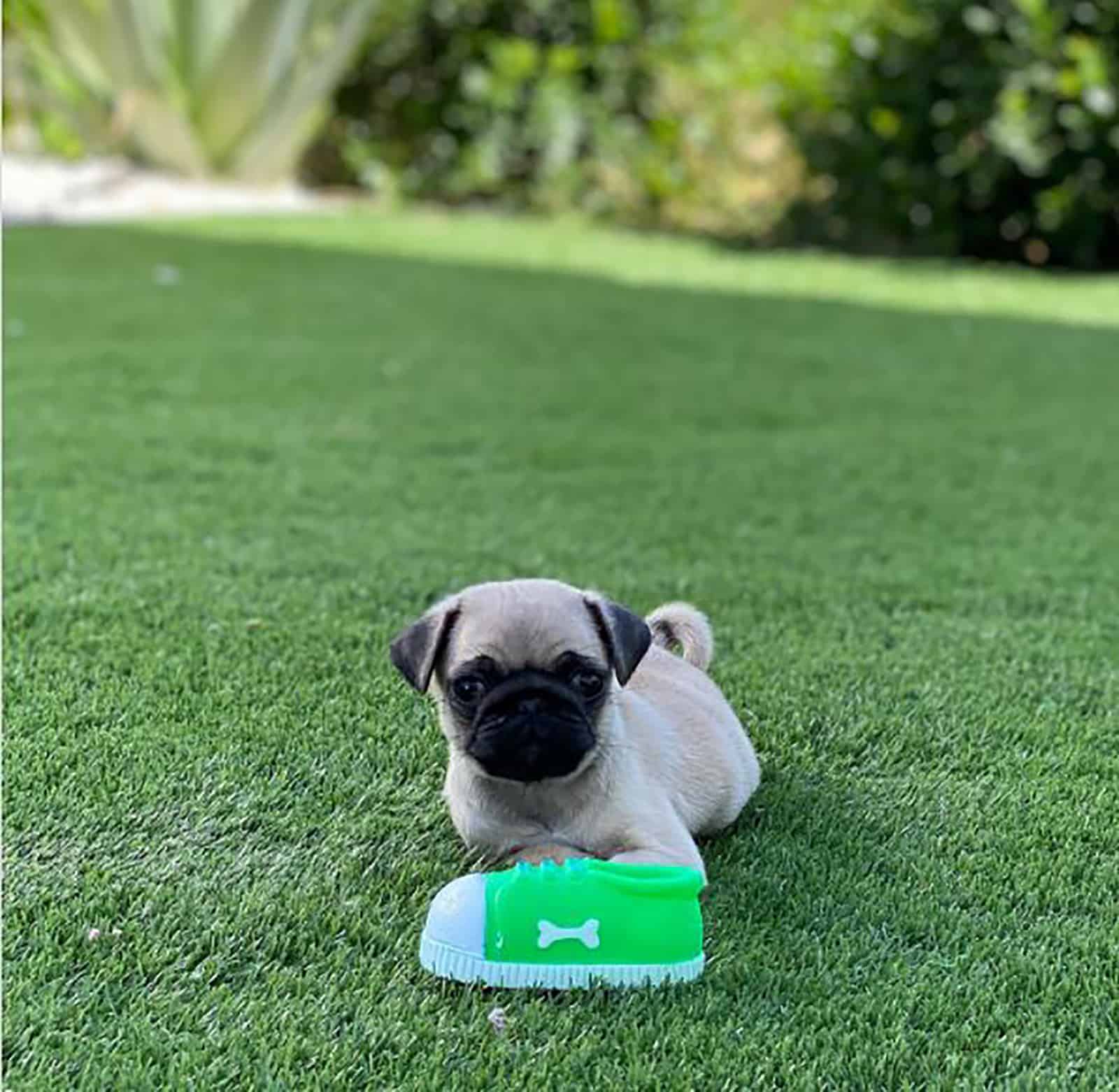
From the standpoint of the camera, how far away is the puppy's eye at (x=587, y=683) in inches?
94.8

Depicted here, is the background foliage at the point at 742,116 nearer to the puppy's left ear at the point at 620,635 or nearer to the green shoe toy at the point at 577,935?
the puppy's left ear at the point at 620,635

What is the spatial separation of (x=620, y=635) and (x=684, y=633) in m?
0.63

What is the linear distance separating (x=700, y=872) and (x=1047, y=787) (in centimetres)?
87

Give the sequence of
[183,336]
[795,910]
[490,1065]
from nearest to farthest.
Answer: [490,1065] < [795,910] < [183,336]

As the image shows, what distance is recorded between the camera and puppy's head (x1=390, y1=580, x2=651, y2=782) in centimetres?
233

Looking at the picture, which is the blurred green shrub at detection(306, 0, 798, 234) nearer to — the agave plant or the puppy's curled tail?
the agave plant

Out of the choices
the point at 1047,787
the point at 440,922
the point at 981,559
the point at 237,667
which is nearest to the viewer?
the point at 440,922

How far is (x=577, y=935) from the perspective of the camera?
2.18 meters

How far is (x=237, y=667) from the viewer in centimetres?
329

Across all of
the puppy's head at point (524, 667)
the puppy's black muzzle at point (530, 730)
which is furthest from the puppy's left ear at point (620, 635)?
the puppy's black muzzle at point (530, 730)

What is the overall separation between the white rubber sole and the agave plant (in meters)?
9.98

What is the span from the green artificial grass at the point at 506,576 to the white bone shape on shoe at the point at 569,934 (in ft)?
0.26

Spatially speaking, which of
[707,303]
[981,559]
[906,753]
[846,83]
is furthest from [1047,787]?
[846,83]

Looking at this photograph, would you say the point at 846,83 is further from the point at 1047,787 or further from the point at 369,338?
the point at 1047,787
